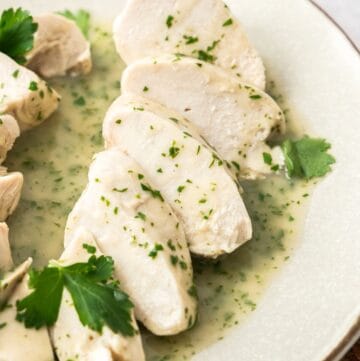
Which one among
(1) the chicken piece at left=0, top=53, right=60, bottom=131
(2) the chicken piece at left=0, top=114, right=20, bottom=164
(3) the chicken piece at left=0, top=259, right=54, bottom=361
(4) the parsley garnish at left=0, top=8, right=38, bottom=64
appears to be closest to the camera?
(3) the chicken piece at left=0, top=259, right=54, bottom=361

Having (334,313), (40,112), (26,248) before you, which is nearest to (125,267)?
(26,248)

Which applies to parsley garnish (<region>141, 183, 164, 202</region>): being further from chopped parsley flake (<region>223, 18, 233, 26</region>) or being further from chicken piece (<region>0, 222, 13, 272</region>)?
chopped parsley flake (<region>223, 18, 233, 26</region>)

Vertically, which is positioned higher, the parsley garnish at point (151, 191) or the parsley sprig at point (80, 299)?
the parsley garnish at point (151, 191)

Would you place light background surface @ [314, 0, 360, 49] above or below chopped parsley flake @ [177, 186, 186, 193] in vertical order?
above

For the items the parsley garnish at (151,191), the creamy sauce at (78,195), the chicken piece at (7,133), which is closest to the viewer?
the creamy sauce at (78,195)

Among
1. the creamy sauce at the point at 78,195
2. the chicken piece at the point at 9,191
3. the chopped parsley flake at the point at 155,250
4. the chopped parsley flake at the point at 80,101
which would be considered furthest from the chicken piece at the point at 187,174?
the chopped parsley flake at the point at 80,101

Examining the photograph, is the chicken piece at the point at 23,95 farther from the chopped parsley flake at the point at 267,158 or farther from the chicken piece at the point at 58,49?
the chopped parsley flake at the point at 267,158

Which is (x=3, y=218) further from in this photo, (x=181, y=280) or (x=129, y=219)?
(x=181, y=280)

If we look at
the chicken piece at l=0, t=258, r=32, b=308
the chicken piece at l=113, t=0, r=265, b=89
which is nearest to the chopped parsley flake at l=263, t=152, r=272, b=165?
the chicken piece at l=113, t=0, r=265, b=89
